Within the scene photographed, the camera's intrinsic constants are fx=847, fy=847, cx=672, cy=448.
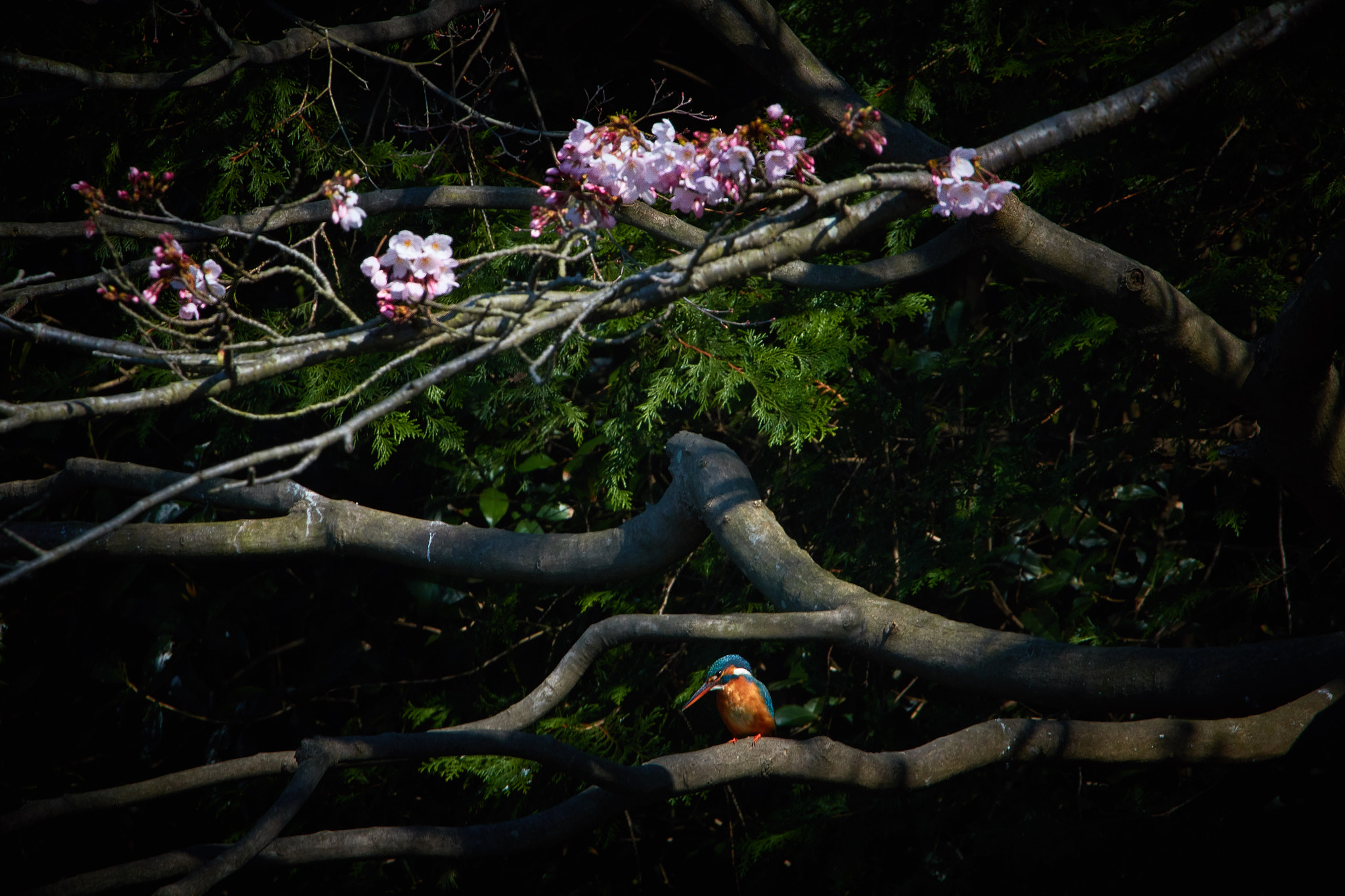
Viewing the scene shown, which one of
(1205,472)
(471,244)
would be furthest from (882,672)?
(471,244)

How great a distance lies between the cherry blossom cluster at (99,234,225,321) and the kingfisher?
1.65m

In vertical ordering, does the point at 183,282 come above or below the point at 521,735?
above

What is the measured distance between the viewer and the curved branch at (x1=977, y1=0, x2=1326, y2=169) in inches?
62.7

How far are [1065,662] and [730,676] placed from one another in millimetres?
1070

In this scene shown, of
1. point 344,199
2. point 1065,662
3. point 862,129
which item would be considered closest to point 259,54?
point 344,199

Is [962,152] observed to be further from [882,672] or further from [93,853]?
[93,853]

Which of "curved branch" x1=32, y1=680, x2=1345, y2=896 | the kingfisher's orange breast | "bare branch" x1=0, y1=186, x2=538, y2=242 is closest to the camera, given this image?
"curved branch" x1=32, y1=680, x2=1345, y2=896

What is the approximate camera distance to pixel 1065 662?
5.44 feet

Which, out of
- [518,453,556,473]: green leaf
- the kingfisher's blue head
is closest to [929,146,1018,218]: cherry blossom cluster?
the kingfisher's blue head

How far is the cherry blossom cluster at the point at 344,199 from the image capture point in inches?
57.4

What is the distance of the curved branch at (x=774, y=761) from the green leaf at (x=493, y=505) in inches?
44.1

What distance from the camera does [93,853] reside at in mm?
3158

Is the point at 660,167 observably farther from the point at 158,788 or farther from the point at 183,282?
the point at 158,788

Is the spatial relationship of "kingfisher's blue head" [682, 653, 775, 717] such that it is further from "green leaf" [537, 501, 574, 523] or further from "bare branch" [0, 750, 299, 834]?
"bare branch" [0, 750, 299, 834]
